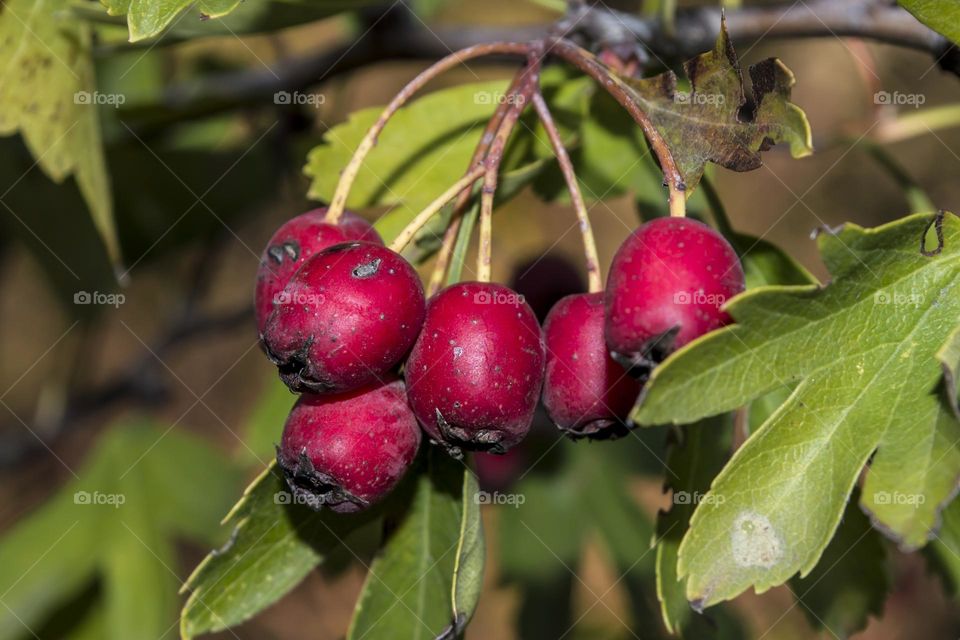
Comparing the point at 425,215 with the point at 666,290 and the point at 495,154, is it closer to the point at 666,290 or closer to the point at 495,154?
the point at 495,154

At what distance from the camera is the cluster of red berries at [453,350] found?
3.19 ft

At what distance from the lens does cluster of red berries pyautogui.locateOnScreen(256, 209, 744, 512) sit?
972mm

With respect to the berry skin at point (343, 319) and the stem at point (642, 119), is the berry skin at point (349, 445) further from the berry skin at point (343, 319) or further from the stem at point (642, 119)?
the stem at point (642, 119)

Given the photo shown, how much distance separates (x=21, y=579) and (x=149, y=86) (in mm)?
1325

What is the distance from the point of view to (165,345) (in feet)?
9.27

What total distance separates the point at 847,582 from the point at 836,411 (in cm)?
63

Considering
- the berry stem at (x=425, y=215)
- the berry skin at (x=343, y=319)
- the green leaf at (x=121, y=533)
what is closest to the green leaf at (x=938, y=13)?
the berry stem at (x=425, y=215)

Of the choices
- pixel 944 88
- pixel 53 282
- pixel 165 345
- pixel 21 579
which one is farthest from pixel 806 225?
pixel 21 579

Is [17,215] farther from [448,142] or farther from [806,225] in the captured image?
[806,225]

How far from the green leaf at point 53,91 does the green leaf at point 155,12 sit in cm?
46

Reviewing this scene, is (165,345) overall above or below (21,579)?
above

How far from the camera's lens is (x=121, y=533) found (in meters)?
2.37

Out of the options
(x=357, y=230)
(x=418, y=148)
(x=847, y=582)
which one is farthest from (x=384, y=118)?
(x=847, y=582)

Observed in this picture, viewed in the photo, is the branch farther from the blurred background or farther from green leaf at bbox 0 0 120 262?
green leaf at bbox 0 0 120 262
